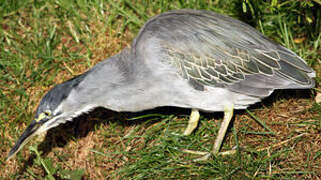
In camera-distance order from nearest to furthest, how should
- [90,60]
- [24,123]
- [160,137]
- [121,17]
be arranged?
1. [160,137]
2. [24,123]
3. [90,60]
4. [121,17]

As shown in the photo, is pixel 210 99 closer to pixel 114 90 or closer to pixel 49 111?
pixel 114 90

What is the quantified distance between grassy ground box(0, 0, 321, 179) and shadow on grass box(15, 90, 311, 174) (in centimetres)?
1

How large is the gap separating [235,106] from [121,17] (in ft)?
7.95

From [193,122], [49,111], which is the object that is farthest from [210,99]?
[49,111]

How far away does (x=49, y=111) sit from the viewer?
428 cm

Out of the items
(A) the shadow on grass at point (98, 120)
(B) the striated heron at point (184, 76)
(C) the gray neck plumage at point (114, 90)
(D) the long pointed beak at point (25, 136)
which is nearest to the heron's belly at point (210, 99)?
(B) the striated heron at point (184, 76)

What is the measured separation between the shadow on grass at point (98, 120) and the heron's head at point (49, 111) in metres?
0.62

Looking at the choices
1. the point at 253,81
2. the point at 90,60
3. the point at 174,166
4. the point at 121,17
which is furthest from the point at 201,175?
the point at 121,17

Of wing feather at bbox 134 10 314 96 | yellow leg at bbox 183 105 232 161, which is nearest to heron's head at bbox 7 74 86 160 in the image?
wing feather at bbox 134 10 314 96

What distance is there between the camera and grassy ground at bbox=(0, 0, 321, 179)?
168 inches

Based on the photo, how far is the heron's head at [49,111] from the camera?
427 cm

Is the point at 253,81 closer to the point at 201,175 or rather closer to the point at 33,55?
the point at 201,175

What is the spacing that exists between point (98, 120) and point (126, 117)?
1.19ft

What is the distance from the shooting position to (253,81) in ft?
14.0
